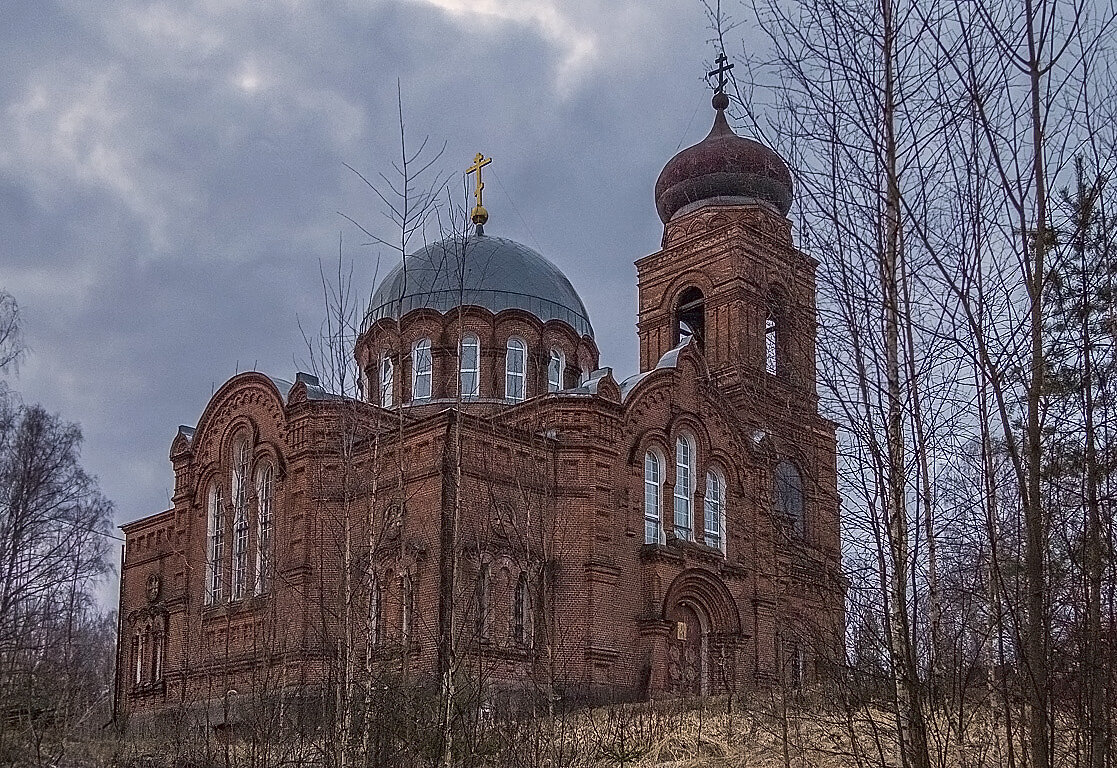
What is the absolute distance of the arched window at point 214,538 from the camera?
25516mm

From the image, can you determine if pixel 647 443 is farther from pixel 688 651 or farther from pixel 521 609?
pixel 521 609

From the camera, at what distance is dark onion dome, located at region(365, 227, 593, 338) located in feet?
94.1

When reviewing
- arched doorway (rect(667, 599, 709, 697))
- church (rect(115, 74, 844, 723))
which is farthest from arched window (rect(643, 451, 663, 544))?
arched doorway (rect(667, 599, 709, 697))

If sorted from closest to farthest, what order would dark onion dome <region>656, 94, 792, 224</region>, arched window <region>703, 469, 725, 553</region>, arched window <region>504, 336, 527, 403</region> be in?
arched window <region>703, 469, 725, 553</region> → dark onion dome <region>656, 94, 792, 224</region> → arched window <region>504, 336, 527, 403</region>

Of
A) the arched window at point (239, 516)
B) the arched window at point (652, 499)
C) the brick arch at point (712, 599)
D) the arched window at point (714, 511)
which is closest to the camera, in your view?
the arched window at point (652, 499)

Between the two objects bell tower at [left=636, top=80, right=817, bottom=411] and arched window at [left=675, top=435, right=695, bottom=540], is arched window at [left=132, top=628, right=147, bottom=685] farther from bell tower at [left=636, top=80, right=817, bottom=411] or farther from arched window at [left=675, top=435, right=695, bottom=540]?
bell tower at [left=636, top=80, right=817, bottom=411]

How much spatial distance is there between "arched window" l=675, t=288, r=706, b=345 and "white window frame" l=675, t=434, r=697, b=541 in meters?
3.87

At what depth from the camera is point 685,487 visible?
981 inches

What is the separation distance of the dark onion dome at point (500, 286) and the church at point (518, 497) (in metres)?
→ 0.07

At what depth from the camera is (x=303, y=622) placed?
72.5 feet

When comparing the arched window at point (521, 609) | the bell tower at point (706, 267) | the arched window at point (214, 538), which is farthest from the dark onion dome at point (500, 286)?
the arched window at point (521, 609)

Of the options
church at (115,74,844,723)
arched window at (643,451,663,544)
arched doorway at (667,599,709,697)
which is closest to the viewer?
church at (115,74,844,723)

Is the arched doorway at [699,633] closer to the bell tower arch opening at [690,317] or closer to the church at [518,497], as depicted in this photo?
the church at [518,497]

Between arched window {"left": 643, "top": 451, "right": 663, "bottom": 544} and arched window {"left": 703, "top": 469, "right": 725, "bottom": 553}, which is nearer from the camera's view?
arched window {"left": 643, "top": 451, "right": 663, "bottom": 544}
